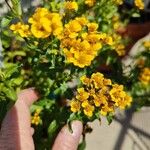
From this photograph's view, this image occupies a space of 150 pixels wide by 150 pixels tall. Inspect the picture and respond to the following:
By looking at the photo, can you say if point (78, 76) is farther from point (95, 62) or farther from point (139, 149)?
point (139, 149)

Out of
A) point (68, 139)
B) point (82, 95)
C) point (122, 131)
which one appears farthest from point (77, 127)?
point (122, 131)

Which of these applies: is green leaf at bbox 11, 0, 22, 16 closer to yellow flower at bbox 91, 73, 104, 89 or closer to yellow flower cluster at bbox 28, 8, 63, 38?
yellow flower cluster at bbox 28, 8, 63, 38

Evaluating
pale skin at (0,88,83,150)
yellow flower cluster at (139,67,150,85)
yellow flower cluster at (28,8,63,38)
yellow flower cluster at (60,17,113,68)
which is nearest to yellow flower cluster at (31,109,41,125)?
pale skin at (0,88,83,150)

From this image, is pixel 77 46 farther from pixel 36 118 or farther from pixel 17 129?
pixel 36 118

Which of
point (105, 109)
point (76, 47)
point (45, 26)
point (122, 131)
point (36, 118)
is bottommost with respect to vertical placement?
point (122, 131)

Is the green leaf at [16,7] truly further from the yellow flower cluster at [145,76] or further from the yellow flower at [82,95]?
the yellow flower cluster at [145,76]

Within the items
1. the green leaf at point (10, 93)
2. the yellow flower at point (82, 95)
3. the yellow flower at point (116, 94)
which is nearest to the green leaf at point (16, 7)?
the green leaf at point (10, 93)
